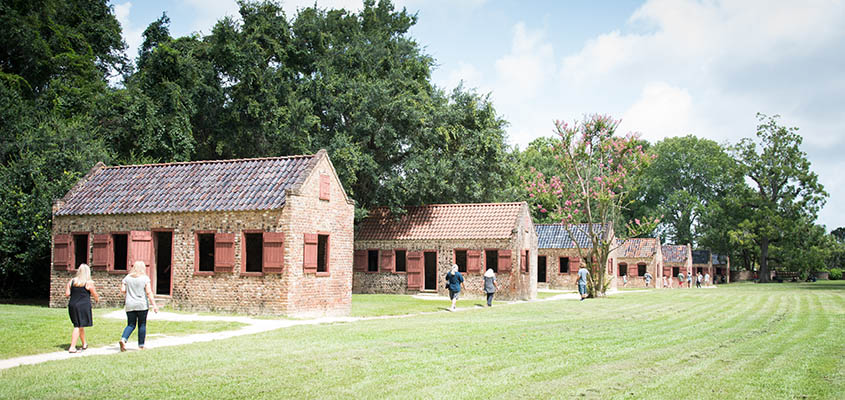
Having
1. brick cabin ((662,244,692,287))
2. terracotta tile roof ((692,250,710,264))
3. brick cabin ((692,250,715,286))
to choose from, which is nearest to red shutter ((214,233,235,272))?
brick cabin ((662,244,692,287))


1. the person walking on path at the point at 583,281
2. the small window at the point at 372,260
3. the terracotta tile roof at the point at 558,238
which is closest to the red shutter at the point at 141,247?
the small window at the point at 372,260

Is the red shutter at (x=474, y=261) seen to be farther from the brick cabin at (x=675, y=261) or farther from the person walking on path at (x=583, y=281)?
Answer: the brick cabin at (x=675, y=261)

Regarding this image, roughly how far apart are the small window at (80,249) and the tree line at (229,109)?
2.55 metres

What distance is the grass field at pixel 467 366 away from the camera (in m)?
8.29

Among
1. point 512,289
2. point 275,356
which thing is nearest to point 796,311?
point 512,289

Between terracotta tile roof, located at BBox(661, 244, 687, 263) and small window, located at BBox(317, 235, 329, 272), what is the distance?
53401mm

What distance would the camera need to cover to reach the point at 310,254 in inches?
770

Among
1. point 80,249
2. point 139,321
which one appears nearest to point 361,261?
point 80,249

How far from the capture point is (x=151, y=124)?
1135 inches

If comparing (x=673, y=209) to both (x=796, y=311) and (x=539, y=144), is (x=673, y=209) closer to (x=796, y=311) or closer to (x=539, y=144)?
(x=539, y=144)

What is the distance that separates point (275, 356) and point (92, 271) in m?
13.5

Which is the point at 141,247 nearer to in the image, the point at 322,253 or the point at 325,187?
the point at 322,253

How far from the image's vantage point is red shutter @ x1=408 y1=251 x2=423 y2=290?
106ft

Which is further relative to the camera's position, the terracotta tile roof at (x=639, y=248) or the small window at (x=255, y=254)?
the terracotta tile roof at (x=639, y=248)
